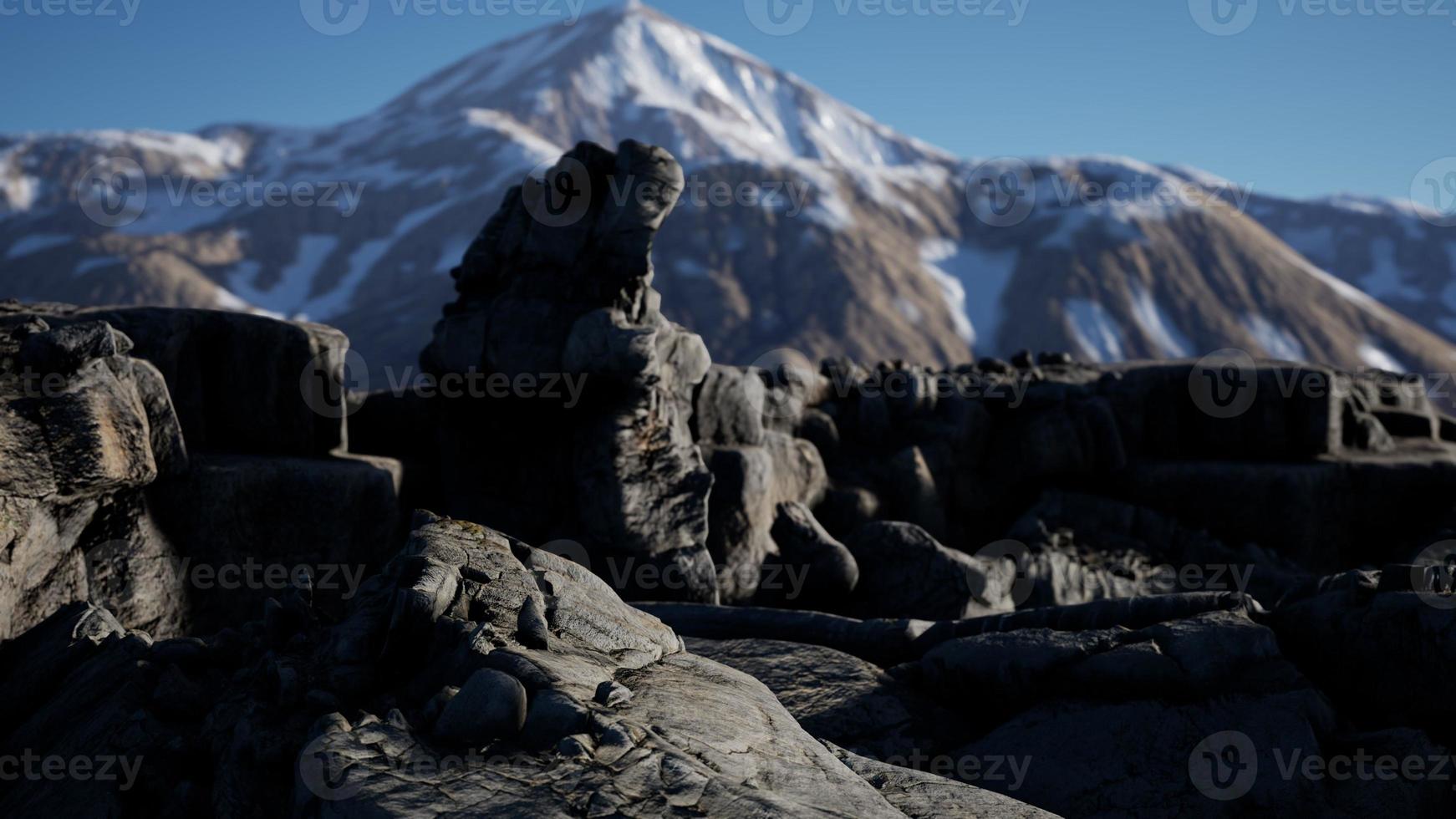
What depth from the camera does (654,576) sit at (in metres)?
10.0

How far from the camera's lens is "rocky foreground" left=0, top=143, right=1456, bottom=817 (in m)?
4.45

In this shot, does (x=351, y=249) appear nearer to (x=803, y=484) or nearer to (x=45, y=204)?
(x=45, y=204)

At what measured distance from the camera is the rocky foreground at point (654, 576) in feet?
14.6

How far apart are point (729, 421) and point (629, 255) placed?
2588mm

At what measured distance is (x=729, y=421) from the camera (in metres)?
12.2

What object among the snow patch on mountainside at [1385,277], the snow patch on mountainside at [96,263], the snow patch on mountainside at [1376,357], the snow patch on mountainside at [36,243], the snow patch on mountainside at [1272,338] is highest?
the snow patch on mountainside at [36,243]

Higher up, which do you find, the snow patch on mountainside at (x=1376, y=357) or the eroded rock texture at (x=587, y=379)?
the eroded rock texture at (x=587, y=379)

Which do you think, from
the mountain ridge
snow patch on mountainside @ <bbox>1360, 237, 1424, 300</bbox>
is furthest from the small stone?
snow patch on mountainside @ <bbox>1360, 237, 1424, 300</bbox>

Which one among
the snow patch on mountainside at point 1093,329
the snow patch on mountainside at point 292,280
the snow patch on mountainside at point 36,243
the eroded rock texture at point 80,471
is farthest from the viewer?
the snow patch on mountainside at point 292,280

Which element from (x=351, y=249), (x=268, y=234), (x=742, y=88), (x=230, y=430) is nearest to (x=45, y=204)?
(x=268, y=234)

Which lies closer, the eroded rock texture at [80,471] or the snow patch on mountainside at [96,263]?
the eroded rock texture at [80,471]

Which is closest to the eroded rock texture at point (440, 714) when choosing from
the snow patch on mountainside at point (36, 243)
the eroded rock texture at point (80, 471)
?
the eroded rock texture at point (80, 471)

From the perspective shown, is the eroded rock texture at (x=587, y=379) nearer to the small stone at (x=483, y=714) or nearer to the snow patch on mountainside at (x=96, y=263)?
the small stone at (x=483, y=714)

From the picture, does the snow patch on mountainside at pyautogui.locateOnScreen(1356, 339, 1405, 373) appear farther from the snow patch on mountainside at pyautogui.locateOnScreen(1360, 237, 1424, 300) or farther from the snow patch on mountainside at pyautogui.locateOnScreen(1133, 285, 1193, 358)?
the snow patch on mountainside at pyautogui.locateOnScreen(1360, 237, 1424, 300)
